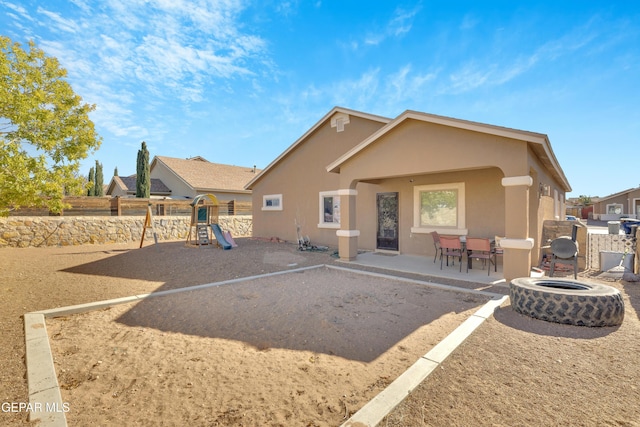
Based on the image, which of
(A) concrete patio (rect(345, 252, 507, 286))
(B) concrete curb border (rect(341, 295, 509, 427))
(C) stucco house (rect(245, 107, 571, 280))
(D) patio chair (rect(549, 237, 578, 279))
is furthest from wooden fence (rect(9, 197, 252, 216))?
(D) patio chair (rect(549, 237, 578, 279))

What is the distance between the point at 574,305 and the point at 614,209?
49.6 meters

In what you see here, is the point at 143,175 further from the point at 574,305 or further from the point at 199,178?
the point at 574,305

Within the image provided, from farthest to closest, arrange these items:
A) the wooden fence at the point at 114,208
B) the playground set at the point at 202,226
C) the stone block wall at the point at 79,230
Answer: the wooden fence at the point at 114,208, the playground set at the point at 202,226, the stone block wall at the point at 79,230

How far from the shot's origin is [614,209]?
125 ft

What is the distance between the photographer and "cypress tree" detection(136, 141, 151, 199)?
23.8m

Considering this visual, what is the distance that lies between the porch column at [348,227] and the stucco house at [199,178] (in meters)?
13.7

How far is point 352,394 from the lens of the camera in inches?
102

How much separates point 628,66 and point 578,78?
4.55 feet

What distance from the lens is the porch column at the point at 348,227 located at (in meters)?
9.52

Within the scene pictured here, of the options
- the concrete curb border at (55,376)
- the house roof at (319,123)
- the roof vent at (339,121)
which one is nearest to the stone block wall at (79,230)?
the house roof at (319,123)

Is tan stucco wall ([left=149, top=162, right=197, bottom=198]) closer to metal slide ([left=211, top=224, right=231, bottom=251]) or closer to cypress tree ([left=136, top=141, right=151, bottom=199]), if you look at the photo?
cypress tree ([left=136, top=141, right=151, bottom=199])

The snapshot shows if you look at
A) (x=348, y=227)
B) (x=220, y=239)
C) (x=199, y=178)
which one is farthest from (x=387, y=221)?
(x=199, y=178)

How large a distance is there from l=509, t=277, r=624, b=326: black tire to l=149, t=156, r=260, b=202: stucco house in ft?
64.3

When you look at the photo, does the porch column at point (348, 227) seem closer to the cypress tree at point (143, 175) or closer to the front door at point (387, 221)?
the front door at point (387, 221)
